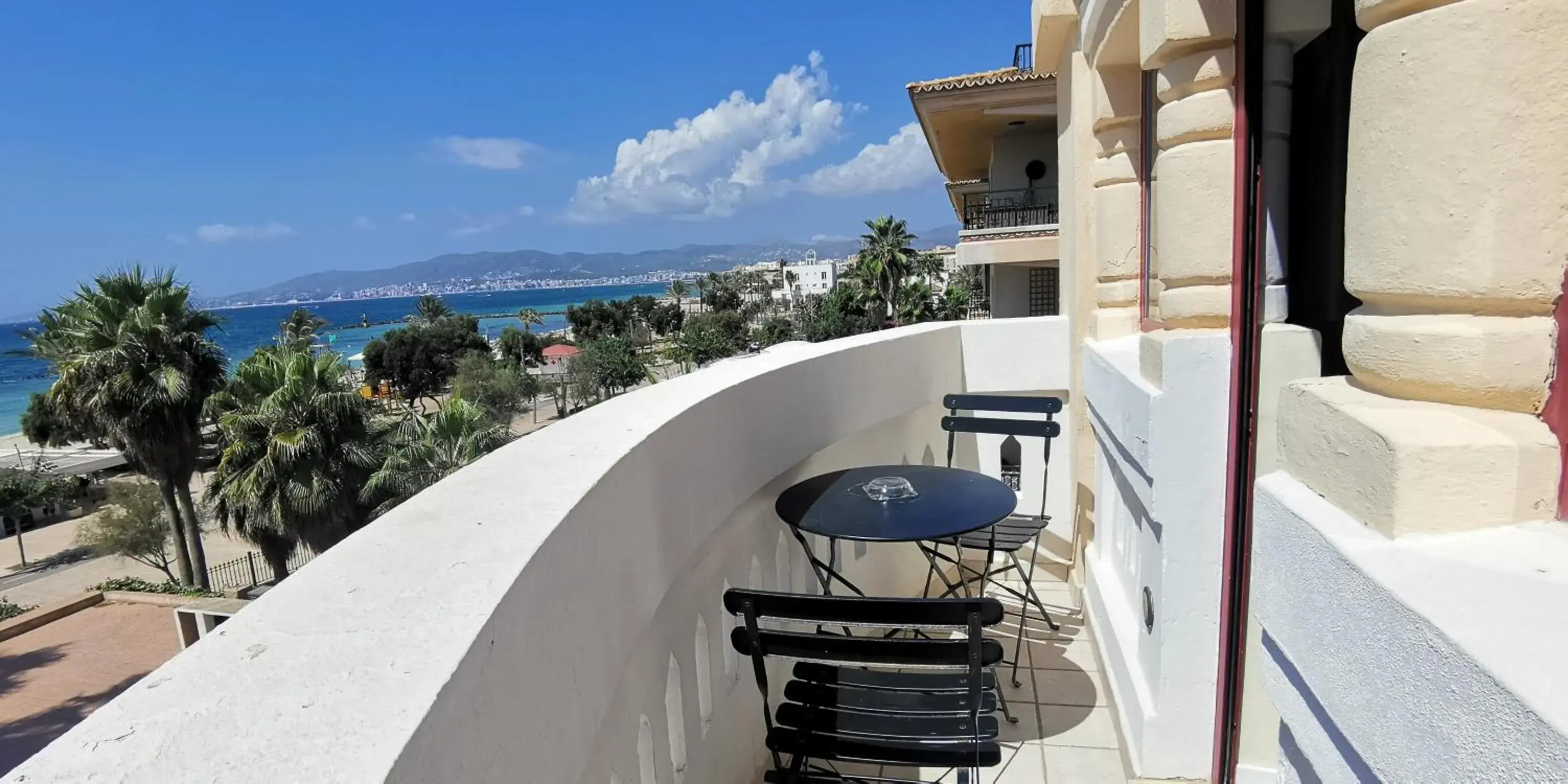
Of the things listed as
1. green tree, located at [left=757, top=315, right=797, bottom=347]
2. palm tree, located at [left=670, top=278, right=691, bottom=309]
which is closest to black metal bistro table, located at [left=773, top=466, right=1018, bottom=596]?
green tree, located at [left=757, top=315, right=797, bottom=347]

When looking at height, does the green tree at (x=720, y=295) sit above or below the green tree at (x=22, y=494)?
above

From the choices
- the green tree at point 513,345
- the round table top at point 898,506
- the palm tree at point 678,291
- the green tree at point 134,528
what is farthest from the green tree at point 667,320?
the round table top at point 898,506

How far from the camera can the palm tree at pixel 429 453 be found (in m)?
17.2

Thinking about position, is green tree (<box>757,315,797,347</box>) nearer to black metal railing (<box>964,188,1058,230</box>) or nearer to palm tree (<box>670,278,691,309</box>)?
palm tree (<box>670,278,691,309</box>)

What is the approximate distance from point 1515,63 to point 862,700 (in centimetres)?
219

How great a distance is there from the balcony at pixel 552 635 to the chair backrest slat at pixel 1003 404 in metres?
1.19

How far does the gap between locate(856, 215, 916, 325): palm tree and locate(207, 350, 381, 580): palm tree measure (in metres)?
32.9

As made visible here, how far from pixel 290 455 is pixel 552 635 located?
18155 millimetres

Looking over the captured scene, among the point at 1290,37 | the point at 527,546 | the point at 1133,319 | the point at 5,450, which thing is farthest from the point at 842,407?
the point at 5,450

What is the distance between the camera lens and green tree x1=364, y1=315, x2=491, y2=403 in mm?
65562

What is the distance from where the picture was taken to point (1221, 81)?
262 centimetres

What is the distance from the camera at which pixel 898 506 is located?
3.21 m

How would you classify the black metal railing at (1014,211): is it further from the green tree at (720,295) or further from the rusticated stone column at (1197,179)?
the green tree at (720,295)

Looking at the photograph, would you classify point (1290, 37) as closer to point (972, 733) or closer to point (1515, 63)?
point (1515, 63)
